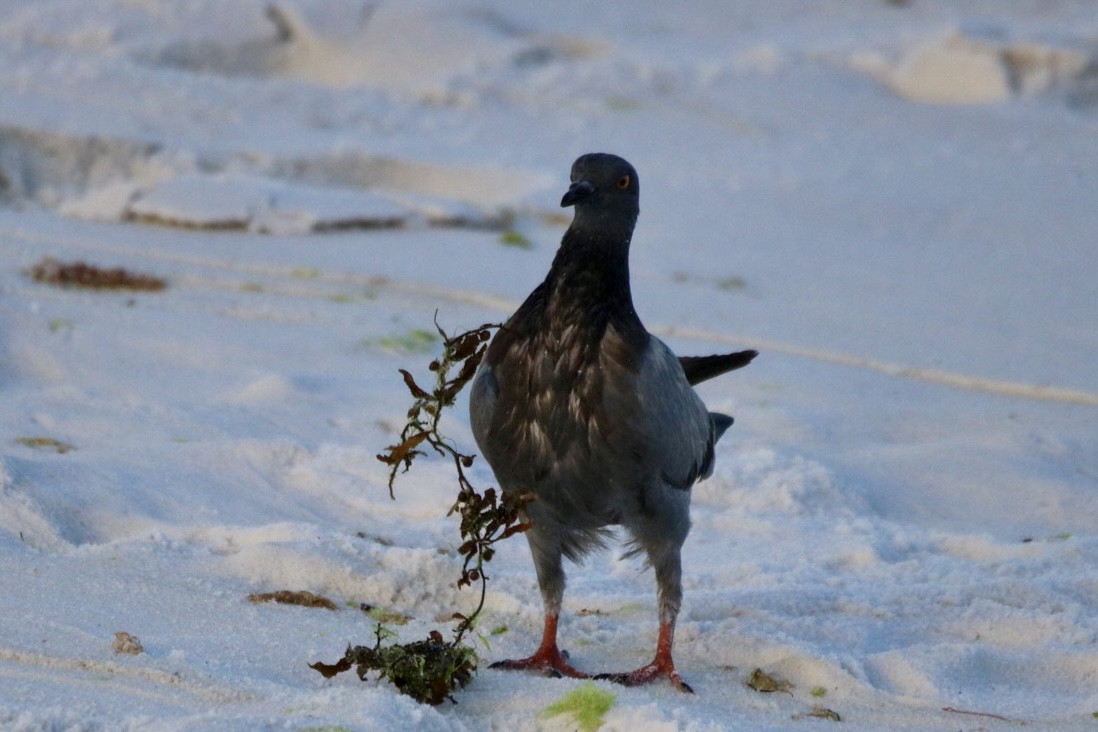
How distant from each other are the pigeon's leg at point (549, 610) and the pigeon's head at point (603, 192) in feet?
3.02

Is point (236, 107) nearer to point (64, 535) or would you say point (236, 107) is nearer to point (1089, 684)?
point (64, 535)

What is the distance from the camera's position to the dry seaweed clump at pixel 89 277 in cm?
841

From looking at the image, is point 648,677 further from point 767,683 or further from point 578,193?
point 578,193

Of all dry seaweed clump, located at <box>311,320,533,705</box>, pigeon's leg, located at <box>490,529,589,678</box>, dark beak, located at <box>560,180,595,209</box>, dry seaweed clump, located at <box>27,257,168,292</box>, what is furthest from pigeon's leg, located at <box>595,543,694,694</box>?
dry seaweed clump, located at <box>27,257,168,292</box>

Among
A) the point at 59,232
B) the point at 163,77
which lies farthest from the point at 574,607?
the point at 163,77

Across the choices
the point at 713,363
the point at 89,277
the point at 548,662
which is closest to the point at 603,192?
the point at 713,363

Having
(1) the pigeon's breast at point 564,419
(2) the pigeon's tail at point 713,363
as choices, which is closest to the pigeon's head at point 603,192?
(1) the pigeon's breast at point 564,419

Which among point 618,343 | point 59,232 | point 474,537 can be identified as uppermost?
point 618,343

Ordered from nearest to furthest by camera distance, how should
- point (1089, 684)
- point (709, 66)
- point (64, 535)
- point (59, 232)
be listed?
1. point (1089, 684)
2. point (64, 535)
3. point (59, 232)
4. point (709, 66)

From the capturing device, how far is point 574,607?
5129 mm

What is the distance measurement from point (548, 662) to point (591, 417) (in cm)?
74

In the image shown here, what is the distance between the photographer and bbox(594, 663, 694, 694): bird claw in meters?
4.42

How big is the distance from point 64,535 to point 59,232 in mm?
4975

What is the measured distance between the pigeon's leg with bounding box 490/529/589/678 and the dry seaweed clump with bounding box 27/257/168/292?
4545 millimetres
